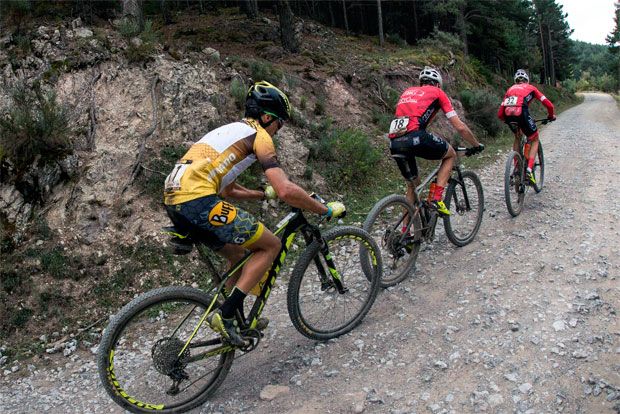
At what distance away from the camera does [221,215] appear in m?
3.60

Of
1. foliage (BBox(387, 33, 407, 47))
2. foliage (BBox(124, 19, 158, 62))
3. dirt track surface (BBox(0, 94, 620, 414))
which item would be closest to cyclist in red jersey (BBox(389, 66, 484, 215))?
dirt track surface (BBox(0, 94, 620, 414))

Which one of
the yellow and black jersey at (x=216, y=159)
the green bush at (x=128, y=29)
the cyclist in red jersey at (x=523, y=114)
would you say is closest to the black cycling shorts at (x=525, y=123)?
the cyclist in red jersey at (x=523, y=114)

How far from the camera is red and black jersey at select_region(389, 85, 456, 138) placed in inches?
232

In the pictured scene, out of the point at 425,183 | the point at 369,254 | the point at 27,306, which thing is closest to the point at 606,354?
the point at 369,254

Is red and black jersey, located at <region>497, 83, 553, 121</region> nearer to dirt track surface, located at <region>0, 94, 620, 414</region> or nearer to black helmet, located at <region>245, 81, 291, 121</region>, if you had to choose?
dirt track surface, located at <region>0, 94, 620, 414</region>

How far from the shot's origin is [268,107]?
3.93 m

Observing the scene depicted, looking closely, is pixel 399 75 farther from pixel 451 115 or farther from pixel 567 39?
pixel 567 39

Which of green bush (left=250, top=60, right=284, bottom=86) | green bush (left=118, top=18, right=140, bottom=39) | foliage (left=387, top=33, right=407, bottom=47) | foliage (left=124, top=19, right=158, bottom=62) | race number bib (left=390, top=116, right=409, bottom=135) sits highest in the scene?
foliage (left=387, top=33, right=407, bottom=47)

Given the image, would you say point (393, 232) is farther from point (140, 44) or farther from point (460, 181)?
point (140, 44)

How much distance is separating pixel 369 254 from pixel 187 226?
2157mm

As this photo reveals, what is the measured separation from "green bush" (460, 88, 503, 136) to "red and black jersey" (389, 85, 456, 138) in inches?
490

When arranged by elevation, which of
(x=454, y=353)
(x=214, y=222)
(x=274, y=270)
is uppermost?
(x=214, y=222)

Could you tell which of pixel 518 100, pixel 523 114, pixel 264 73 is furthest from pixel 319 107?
pixel 523 114

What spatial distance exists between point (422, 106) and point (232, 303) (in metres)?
3.77
